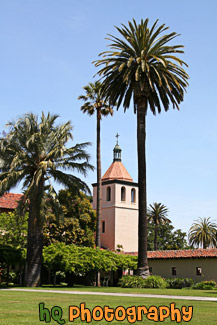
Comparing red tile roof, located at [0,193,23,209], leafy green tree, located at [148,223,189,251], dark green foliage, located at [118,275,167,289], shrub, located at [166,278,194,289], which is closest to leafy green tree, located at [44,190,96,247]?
red tile roof, located at [0,193,23,209]

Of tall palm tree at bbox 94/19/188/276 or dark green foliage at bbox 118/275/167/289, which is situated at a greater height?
tall palm tree at bbox 94/19/188/276

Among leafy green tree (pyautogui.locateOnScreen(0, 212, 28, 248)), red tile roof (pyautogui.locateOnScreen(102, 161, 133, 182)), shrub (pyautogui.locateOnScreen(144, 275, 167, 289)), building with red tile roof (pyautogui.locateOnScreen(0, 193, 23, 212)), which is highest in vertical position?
red tile roof (pyautogui.locateOnScreen(102, 161, 133, 182))

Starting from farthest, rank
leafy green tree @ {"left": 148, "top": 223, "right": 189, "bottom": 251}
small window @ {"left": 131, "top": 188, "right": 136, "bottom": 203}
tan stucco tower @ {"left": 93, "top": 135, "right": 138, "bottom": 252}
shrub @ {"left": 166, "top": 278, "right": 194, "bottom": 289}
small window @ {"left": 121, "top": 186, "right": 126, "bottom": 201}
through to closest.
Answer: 1. leafy green tree @ {"left": 148, "top": 223, "right": 189, "bottom": 251}
2. small window @ {"left": 131, "top": 188, "right": 136, "bottom": 203}
3. small window @ {"left": 121, "top": 186, "right": 126, "bottom": 201}
4. tan stucco tower @ {"left": 93, "top": 135, "right": 138, "bottom": 252}
5. shrub @ {"left": 166, "top": 278, "right": 194, "bottom": 289}

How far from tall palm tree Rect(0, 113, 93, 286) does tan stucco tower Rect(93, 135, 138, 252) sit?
1321 inches

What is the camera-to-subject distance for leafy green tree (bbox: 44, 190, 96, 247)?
5091 centimetres

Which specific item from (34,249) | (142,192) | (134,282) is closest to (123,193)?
(142,192)

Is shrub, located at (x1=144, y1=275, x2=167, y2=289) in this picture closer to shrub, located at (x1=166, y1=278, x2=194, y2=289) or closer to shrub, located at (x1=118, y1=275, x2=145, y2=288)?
shrub, located at (x1=118, y1=275, x2=145, y2=288)

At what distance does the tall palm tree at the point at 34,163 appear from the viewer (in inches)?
1291

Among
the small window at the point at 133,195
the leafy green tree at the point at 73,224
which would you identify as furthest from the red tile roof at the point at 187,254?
the small window at the point at 133,195

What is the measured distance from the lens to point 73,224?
52094mm

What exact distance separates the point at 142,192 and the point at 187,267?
48.6 feet

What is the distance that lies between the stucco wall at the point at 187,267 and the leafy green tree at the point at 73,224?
8399 millimetres

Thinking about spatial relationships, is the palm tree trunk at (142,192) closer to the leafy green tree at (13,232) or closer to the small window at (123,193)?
the leafy green tree at (13,232)

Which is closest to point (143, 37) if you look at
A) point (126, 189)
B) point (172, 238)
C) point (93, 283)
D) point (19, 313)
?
point (93, 283)
